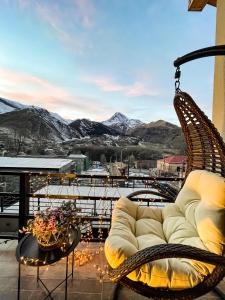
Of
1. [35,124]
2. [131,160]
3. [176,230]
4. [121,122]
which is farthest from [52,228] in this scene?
[121,122]

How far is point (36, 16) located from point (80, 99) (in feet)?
4.40

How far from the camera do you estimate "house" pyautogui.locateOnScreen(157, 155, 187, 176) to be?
2937 mm

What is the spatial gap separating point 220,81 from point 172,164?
3.64 feet

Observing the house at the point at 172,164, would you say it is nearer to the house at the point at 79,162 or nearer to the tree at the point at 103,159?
the tree at the point at 103,159

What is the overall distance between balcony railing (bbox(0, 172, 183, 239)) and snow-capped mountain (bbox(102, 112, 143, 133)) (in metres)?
1.28

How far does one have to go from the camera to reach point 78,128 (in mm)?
4031

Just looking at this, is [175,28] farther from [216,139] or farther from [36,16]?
[216,139]

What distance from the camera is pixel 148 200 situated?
2830mm

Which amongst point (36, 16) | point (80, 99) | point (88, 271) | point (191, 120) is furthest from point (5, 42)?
point (88, 271)

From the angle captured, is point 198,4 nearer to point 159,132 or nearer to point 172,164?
point 159,132

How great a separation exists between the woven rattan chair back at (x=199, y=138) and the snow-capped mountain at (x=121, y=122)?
1492 mm

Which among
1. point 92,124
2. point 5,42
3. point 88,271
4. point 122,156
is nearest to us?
point 88,271

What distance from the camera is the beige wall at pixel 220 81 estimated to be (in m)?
2.55

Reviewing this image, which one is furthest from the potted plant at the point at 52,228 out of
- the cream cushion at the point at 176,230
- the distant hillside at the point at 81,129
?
the distant hillside at the point at 81,129
